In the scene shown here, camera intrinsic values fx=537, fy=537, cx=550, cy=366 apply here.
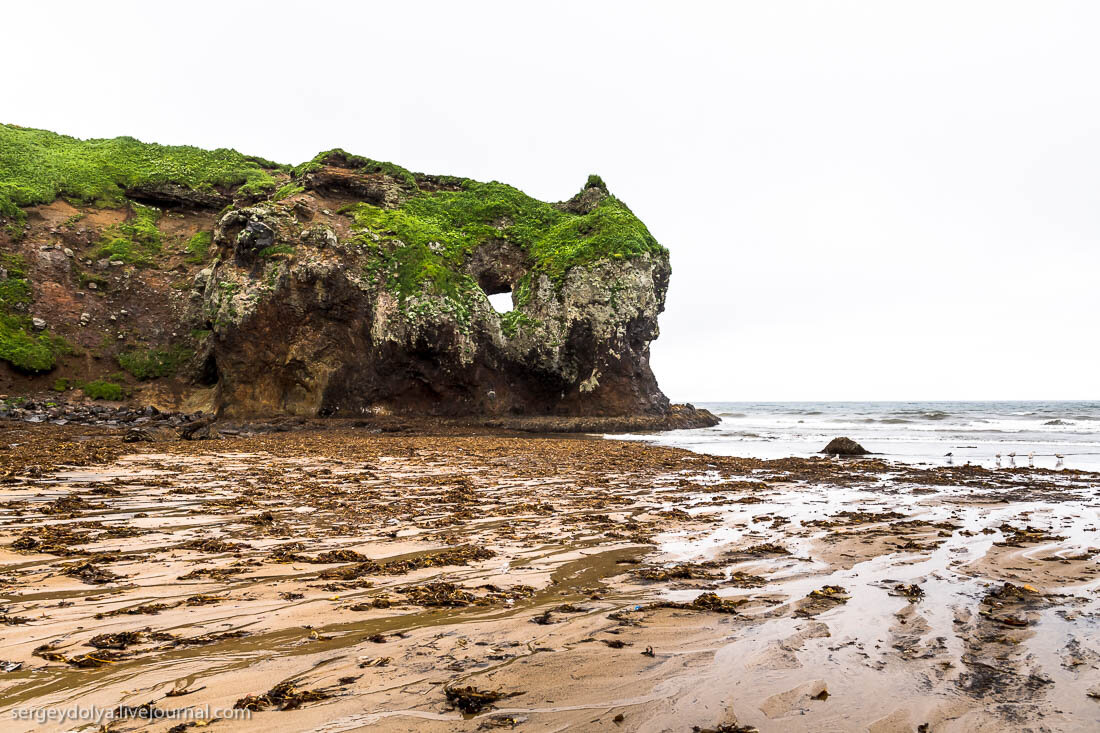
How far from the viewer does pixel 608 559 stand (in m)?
5.30

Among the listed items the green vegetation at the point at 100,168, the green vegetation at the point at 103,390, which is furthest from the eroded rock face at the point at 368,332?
the green vegetation at the point at 100,168

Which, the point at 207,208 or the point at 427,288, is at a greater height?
the point at 207,208

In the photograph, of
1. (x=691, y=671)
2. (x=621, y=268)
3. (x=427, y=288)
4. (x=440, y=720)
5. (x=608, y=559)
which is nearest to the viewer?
(x=440, y=720)

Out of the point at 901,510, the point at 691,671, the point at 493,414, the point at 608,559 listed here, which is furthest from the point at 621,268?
the point at 691,671

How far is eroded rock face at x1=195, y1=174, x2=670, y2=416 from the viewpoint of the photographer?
89.4 feet

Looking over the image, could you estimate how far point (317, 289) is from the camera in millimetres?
27938

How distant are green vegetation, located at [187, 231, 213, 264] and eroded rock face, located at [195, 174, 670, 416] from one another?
395 cm

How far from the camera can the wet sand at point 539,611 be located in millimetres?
2561

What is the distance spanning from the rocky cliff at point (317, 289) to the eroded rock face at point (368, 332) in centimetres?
9

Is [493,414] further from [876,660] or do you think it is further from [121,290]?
[876,660]

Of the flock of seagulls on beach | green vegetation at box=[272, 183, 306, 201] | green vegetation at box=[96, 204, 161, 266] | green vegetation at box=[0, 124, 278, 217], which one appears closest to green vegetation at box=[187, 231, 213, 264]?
green vegetation at box=[96, 204, 161, 266]

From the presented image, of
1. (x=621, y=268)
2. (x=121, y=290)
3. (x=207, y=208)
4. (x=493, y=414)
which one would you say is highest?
(x=207, y=208)

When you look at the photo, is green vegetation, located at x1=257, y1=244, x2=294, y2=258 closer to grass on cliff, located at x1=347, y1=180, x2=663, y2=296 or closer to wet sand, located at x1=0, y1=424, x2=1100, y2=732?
grass on cliff, located at x1=347, y1=180, x2=663, y2=296

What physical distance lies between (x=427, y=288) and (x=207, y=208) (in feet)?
71.0
